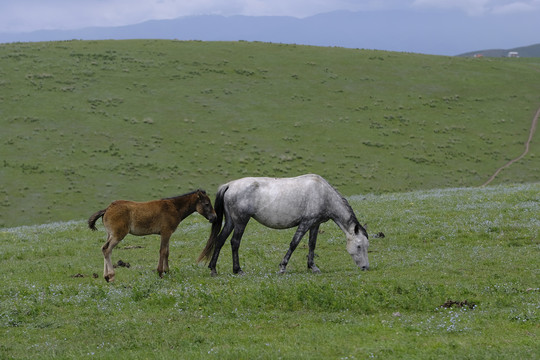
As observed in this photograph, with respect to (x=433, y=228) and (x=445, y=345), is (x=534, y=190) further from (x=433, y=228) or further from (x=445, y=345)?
(x=445, y=345)

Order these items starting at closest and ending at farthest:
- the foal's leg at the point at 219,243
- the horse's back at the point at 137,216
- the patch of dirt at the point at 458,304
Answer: the patch of dirt at the point at 458,304 → the horse's back at the point at 137,216 → the foal's leg at the point at 219,243

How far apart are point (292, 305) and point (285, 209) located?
411 centimetres

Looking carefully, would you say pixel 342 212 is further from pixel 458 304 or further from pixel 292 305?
pixel 458 304

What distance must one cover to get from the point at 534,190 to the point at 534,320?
22095 mm

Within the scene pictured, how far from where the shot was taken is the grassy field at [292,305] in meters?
11.0

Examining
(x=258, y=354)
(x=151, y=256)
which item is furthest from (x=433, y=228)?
(x=258, y=354)

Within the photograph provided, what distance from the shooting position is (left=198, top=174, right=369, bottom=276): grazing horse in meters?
17.3

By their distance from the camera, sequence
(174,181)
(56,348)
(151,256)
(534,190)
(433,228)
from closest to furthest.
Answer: (56,348) < (151,256) < (433,228) < (534,190) < (174,181)

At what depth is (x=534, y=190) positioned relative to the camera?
105 ft

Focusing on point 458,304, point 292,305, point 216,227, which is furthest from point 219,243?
A: point 458,304

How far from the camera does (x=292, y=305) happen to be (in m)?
13.7

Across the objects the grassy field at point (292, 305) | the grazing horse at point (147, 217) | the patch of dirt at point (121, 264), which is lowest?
the patch of dirt at point (121, 264)

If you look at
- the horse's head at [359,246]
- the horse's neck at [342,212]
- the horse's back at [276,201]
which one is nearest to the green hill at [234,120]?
the horse's back at [276,201]

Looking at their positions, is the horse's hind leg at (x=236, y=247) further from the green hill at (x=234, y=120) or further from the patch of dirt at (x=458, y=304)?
the green hill at (x=234, y=120)
